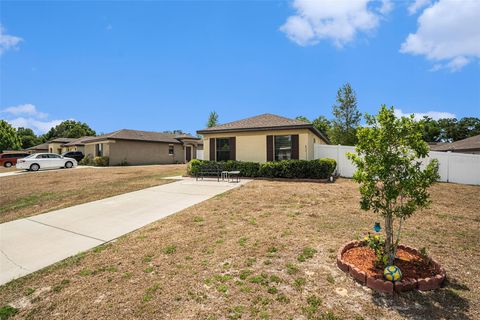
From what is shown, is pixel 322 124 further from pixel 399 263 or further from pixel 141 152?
pixel 399 263

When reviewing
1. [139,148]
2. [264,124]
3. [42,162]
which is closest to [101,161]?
[139,148]

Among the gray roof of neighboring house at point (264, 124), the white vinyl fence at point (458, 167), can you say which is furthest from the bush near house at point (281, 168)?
the white vinyl fence at point (458, 167)

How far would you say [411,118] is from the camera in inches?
137

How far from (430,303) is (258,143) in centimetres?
1254

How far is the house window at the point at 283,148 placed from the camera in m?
14.2

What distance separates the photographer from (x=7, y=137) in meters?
52.4

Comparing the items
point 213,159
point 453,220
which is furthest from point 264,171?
point 453,220

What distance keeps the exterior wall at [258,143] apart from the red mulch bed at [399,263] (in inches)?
392

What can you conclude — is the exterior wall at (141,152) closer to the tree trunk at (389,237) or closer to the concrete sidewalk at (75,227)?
the concrete sidewalk at (75,227)

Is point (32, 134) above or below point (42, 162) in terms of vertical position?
above

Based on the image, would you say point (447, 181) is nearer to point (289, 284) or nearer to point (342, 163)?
point (342, 163)

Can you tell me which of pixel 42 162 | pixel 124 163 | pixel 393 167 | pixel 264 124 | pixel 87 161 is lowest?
pixel 124 163

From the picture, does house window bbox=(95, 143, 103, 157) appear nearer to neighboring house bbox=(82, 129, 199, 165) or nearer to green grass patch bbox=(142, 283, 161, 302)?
neighboring house bbox=(82, 129, 199, 165)

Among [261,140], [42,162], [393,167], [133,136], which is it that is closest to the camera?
[393,167]
